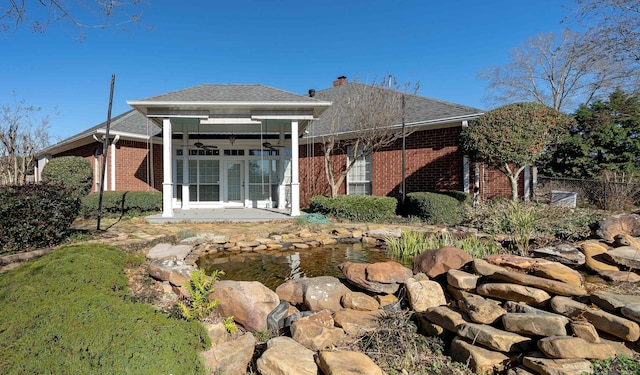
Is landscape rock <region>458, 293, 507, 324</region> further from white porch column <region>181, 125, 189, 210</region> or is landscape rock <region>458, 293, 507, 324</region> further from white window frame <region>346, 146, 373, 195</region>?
white porch column <region>181, 125, 189, 210</region>

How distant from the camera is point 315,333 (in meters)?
2.87

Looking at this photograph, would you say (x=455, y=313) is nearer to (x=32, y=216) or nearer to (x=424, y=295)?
(x=424, y=295)

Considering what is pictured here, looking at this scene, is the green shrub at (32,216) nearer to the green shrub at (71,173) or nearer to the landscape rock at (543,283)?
the landscape rock at (543,283)

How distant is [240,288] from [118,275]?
1.33 m

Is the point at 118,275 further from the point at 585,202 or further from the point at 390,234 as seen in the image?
the point at 585,202

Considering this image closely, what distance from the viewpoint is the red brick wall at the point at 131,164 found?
1288 centimetres

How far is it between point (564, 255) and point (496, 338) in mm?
2179

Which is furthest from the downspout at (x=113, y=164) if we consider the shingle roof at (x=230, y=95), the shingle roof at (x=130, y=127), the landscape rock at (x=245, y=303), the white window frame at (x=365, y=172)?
the landscape rock at (x=245, y=303)

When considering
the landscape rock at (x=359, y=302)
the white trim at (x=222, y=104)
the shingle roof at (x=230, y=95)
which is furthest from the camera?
the shingle roof at (x=230, y=95)

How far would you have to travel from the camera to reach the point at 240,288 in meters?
3.38

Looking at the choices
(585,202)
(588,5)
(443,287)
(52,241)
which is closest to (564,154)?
(585,202)

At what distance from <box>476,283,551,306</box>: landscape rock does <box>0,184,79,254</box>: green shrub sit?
7.07m

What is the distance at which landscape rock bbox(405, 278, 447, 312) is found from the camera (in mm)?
3189

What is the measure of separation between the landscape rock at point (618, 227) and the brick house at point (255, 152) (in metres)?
5.62
